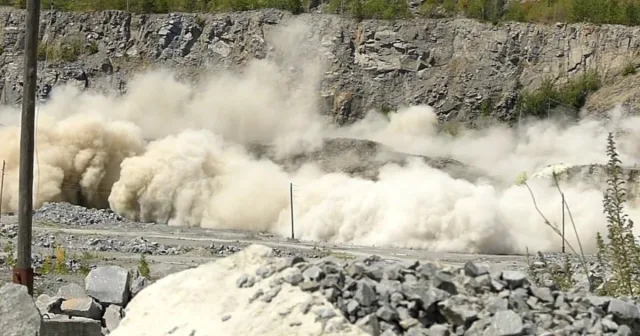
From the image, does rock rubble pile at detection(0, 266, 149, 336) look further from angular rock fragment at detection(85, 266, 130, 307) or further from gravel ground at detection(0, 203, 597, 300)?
gravel ground at detection(0, 203, 597, 300)

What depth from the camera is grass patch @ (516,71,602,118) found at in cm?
8000

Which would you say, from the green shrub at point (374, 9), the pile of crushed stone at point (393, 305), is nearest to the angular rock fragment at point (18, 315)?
the pile of crushed stone at point (393, 305)

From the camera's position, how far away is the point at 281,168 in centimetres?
6675

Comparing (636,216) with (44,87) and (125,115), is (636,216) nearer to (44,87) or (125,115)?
(125,115)

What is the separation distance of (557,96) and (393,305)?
74987 millimetres

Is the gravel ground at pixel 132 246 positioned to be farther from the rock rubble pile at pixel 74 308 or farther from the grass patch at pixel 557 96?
the grass patch at pixel 557 96

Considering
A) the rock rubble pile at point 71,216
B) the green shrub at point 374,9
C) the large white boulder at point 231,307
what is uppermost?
the green shrub at point 374,9

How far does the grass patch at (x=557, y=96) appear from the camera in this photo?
80000 mm

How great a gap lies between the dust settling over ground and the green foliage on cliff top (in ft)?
22.0

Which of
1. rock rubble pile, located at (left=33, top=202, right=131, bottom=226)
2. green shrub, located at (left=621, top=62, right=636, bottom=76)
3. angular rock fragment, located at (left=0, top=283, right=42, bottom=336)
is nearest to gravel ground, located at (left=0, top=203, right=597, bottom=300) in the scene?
rock rubble pile, located at (left=33, top=202, right=131, bottom=226)

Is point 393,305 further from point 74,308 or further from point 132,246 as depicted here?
point 132,246

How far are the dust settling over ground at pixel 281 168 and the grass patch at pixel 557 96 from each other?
1.93 meters

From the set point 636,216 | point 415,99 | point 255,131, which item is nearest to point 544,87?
point 415,99

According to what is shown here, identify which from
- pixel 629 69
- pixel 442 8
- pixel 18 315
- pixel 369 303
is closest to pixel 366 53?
pixel 442 8
